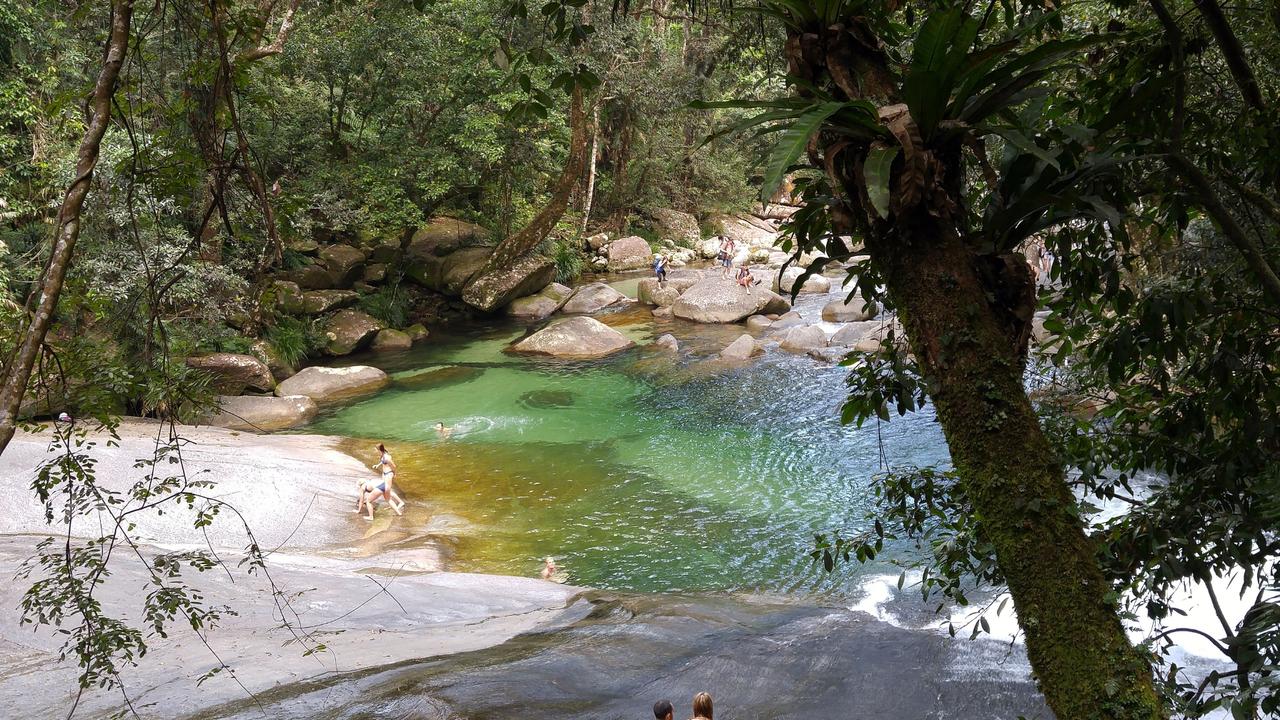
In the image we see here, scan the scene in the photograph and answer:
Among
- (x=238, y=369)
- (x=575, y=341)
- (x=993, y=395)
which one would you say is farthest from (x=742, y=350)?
(x=993, y=395)

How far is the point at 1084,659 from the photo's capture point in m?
1.88

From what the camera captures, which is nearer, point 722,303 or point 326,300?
point 326,300

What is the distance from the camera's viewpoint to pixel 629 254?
96.0ft

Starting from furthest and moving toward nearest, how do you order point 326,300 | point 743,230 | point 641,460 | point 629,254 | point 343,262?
point 743,230 → point 629,254 → point 343,262 → point 326,300 → point 641,460

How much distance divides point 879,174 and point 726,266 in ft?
83.7

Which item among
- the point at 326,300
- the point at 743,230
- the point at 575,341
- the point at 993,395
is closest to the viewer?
the point at 993,395

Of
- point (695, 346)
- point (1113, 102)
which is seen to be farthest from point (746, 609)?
point (695, 346)

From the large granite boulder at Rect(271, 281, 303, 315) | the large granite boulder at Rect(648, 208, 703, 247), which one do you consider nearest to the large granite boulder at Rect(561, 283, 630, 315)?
the large granite boulder at Rect(271, 281, 303, 315)

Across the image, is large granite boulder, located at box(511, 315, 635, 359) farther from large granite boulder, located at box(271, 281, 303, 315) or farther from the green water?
large granite boulder, located at box(271, 281, 303, 315)

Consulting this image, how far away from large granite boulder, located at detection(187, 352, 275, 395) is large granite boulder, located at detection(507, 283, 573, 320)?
8.09m

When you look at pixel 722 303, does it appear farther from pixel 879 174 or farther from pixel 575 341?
pixel 879 174

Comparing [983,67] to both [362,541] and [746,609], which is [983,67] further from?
[362,541]

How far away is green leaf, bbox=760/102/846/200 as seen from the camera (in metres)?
1.86

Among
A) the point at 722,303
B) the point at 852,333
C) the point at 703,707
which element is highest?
the point at 722,303
